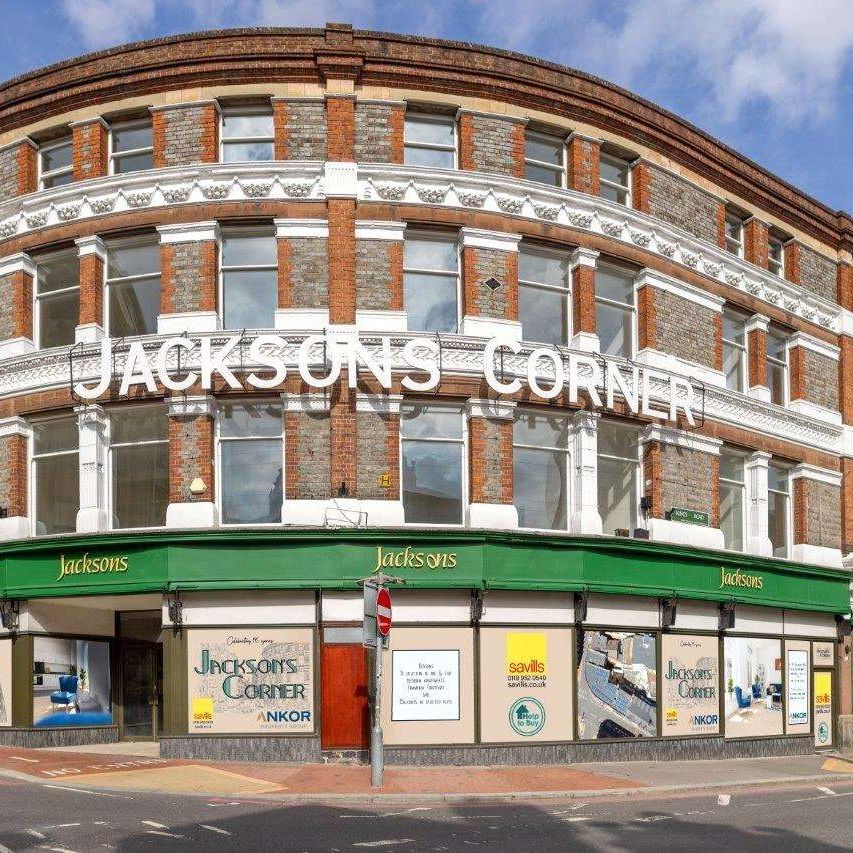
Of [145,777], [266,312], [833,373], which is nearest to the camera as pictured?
[145,777]

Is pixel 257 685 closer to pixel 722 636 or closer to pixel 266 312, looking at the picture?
pixel 266 312

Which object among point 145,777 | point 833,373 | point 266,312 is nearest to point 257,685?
point 145,777

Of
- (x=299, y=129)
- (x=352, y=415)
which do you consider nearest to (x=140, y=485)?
(x=352, y=415)

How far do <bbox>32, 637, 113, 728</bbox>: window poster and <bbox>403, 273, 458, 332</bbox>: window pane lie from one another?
381 inches

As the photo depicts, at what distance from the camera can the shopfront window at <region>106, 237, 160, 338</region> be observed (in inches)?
913

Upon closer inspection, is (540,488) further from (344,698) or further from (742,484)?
(742,484)

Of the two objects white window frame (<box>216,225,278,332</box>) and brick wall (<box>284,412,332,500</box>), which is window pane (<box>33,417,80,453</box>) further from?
brick wall (<box>284,412,332,500</box>)

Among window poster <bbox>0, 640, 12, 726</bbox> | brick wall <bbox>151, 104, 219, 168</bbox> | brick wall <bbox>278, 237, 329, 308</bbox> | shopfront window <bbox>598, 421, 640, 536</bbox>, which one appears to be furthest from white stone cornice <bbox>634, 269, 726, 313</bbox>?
window poster <bbox>0, 640, 12, 726</bbox>

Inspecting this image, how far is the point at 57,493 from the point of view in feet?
76.3

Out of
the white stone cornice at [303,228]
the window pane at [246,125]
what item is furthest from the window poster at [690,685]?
the window pane at [246,125]

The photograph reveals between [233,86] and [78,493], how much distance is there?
9193 millimetres

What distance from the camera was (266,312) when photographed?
2277 centimetres

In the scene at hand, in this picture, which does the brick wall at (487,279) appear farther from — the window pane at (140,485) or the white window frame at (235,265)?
the window pane at (140,485)

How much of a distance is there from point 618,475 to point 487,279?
535 centimetres
